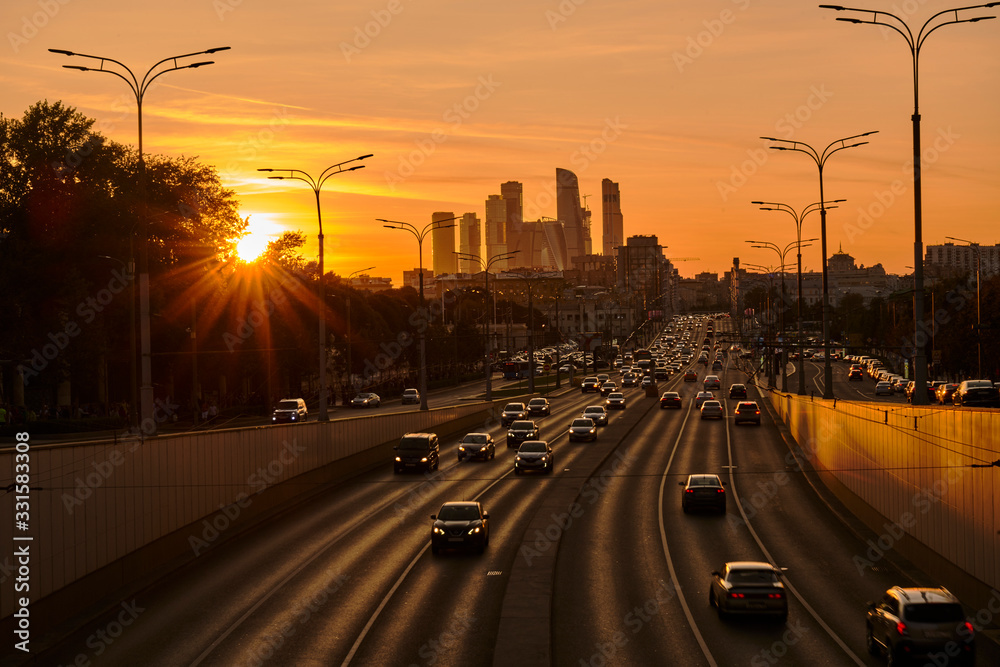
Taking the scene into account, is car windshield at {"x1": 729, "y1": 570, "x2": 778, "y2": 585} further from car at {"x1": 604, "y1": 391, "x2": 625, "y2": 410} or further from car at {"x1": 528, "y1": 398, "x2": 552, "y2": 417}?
car at {"x1": 604, "y1": 391, "x2": 625, "y2": 410}

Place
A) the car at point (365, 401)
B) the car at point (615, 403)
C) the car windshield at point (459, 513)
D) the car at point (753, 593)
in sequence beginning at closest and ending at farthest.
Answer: the car at point (753, 593) → the car windshield at point (459, 513) → the car at point (615, 403) → the car at point (365, 401)

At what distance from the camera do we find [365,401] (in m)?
88.1

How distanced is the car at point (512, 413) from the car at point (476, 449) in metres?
18.3

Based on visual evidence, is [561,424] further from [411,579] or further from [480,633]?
[480,633]

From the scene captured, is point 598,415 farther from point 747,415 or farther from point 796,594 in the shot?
point 796,594

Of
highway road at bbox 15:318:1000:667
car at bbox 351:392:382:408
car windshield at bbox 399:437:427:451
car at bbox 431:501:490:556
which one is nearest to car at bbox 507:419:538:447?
car windshield at bbox 399:437:427:451

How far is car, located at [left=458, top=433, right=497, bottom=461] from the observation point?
51.1 m

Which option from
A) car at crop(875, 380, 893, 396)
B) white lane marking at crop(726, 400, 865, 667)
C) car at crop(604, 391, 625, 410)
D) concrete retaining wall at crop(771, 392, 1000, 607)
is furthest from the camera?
car at crop(875, 380, 893, 396)

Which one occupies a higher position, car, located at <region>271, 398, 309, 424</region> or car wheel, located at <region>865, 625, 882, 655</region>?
car, located at <region>271, 398, 309, 424</region>

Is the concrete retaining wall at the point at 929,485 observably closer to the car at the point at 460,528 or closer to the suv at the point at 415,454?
the car at the point at 460,528

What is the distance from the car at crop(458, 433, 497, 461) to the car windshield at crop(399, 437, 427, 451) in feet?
15.9

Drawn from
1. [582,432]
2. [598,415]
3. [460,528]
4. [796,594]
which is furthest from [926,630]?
[598,415]

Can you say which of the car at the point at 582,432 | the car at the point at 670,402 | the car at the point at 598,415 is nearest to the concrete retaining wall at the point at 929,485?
the car at the point at 582,432

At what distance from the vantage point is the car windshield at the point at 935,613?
19.1m
